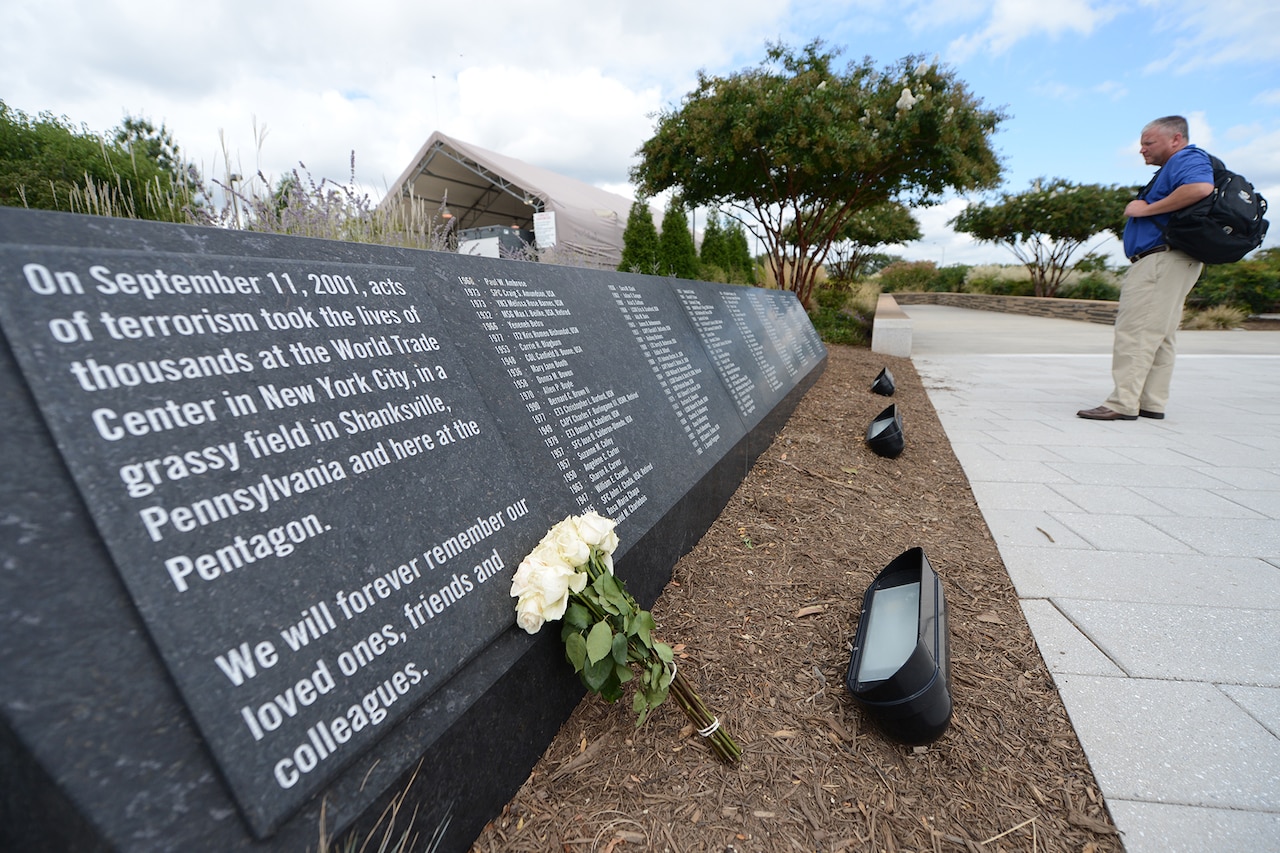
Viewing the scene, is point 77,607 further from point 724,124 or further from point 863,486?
point 724,124

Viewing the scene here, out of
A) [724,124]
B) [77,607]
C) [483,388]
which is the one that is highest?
[724,124]

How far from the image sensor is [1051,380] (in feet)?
23.4

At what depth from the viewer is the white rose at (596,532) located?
1.30m

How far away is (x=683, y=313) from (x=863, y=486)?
1499 millimetres

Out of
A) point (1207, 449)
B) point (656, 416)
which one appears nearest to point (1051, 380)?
point (1207, 449)

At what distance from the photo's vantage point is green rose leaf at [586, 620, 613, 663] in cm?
120

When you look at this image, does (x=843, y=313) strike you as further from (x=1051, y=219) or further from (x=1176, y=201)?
(x=1051, y=219)

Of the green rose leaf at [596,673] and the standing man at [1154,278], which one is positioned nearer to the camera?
the green rose leaf at [596,673]

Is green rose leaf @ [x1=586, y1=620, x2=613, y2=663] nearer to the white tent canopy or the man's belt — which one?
the man's belt

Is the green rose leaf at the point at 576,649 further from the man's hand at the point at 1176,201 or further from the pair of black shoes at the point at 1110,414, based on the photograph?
the pair of black shoes at the point at 1110,414

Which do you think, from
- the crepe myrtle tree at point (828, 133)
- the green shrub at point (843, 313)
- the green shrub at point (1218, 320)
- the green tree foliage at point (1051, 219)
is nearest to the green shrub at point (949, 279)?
the green tree foliage at point (1051, 219)

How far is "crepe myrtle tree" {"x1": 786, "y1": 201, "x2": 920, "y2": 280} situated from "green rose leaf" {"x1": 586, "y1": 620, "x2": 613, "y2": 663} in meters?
19.6

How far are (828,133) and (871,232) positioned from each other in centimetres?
1469

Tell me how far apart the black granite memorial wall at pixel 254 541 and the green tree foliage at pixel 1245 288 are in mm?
21895
